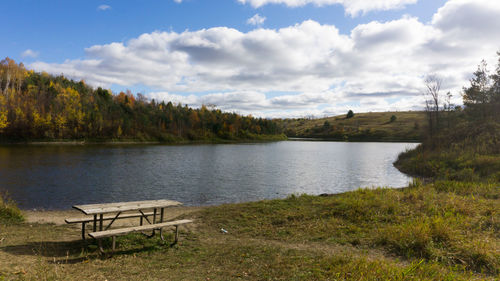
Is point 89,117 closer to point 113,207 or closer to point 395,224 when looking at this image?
point 113,207

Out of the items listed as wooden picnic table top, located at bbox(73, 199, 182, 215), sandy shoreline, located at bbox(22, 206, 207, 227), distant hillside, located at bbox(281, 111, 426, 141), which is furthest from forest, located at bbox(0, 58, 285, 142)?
wooden picnic table top, located at bbox(73, 199, 182, 215)

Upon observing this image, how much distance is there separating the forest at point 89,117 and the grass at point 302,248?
286ft

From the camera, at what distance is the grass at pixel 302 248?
6.03 metres

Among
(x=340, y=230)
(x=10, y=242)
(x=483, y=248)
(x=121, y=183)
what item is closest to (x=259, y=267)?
(x=340, y=230)

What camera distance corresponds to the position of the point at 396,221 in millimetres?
9984

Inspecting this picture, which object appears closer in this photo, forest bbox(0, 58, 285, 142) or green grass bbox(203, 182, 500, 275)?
green grass bbox(203, 182, 500, 275)

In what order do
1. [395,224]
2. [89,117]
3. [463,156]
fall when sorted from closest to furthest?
1. [395,224]
2. [463,156]
3. [89,117]

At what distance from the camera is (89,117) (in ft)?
310

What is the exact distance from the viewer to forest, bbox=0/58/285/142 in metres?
81.9

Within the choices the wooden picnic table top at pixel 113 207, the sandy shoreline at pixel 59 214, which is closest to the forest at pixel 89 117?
the sandy shoreline at pixel 59 214

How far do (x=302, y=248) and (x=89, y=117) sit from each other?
10325 centimetres

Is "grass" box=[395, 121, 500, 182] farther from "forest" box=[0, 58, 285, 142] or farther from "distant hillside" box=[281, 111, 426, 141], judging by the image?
"distant hillside" box=[281, 111, 426, 141]

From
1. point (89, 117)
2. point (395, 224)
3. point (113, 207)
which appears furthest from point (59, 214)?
point (89, 117)

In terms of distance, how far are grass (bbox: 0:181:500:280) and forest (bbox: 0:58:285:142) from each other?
87268 millimetres
